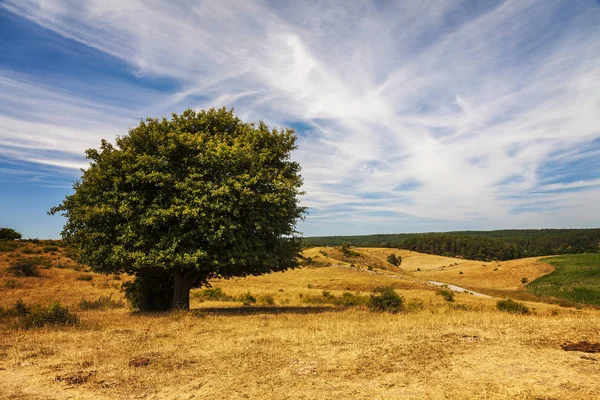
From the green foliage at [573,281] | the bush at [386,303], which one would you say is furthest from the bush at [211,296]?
the green foliage at [573,281]

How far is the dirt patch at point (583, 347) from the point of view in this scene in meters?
9.98

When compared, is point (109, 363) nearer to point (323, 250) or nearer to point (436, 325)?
point (436, 325)

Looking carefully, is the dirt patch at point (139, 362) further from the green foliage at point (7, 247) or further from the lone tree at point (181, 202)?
the green foliage at point (7, 247)

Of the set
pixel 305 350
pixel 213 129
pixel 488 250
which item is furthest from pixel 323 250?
pixel 488 250

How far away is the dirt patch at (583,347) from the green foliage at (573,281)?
49.5 meters

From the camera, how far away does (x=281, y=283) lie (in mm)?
51562

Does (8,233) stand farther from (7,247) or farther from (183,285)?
(183,285)

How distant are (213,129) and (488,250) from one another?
182 meters

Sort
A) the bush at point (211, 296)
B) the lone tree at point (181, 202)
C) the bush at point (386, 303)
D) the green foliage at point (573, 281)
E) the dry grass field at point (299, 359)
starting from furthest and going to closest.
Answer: the green foliage at point (573, 281) → the bush at point (211, 296) → the bush at point (386, 303) → the lone tree at point (181, 202) → the dry grass field at point (299, 359)

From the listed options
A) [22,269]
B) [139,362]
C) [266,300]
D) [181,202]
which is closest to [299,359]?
[139,362]

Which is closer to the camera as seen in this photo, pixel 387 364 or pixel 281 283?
pixel 387 364

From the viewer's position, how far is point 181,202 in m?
18.5

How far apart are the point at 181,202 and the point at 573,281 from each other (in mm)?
75525

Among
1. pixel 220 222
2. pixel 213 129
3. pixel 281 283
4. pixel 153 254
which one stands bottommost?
pixel 281 283
